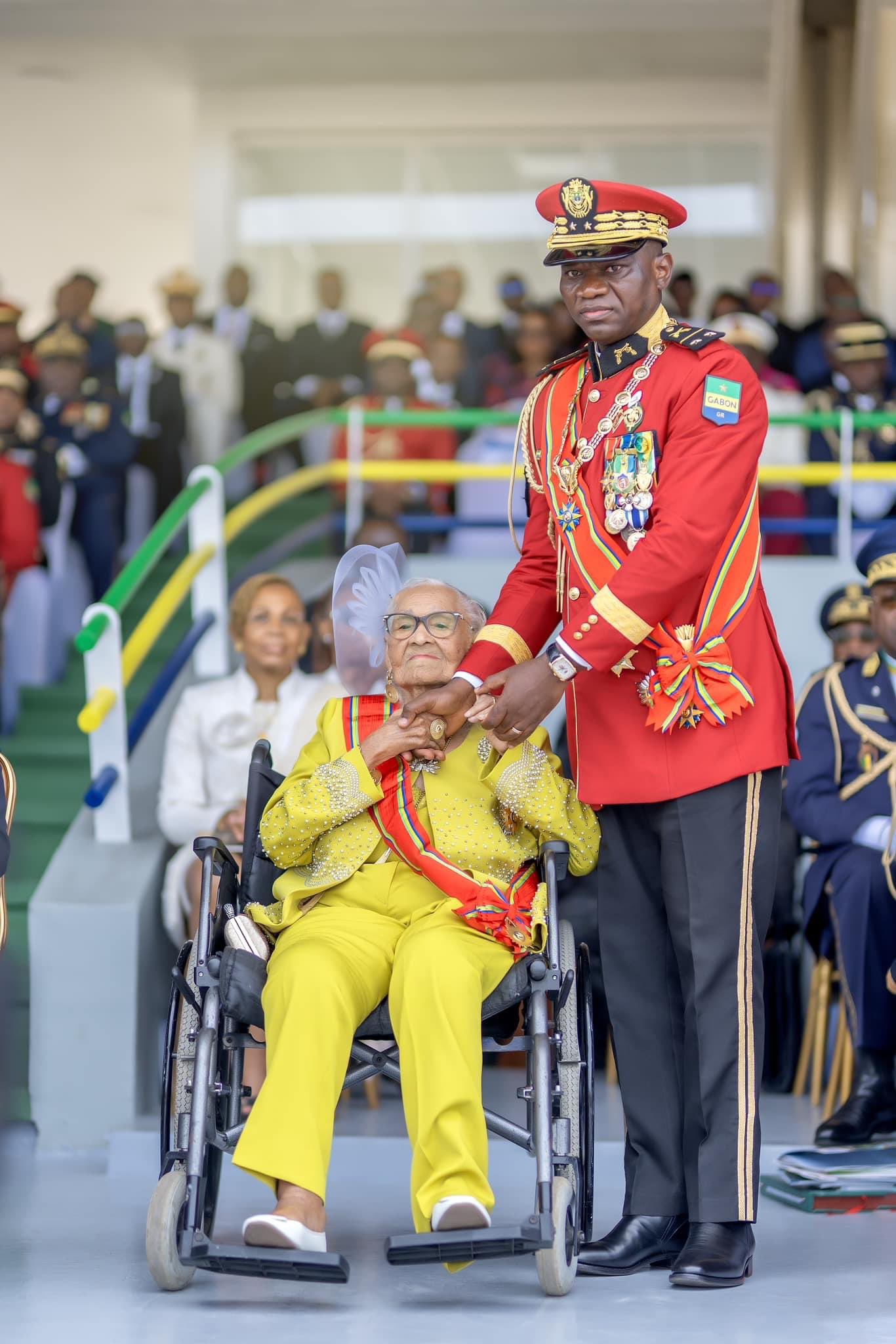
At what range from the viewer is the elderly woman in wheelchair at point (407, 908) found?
9.33 feet

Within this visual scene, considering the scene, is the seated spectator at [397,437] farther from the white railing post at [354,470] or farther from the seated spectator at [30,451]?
the seated spectator at [30,451]

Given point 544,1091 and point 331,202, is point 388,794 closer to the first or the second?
point 544,1091

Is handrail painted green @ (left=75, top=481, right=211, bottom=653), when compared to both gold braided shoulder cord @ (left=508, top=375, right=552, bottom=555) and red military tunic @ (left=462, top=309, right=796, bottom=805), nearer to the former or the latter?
gold braided shoulder cord @ (left=508, top=375, right=552, bottom=555)

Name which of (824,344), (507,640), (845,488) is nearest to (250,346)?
(824,344)

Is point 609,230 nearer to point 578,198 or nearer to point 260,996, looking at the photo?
point 578,198

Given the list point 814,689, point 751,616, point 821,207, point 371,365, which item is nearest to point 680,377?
point 751,616

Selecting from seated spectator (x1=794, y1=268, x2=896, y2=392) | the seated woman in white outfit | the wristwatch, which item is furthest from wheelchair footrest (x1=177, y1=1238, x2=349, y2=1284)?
seated spectator (x1=794, y1=268, x2=896, y2=392)

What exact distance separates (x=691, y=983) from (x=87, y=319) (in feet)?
22.4

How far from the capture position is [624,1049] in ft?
10.4

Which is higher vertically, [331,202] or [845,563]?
[331,202]

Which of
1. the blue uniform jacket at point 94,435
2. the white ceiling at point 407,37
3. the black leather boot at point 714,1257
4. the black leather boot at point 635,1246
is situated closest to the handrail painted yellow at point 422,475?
the blue uniform jacket at point 94,435

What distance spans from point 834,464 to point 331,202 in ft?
24.0

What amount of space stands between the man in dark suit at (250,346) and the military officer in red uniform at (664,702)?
638 cm

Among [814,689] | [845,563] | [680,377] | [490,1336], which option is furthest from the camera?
[845,563]
